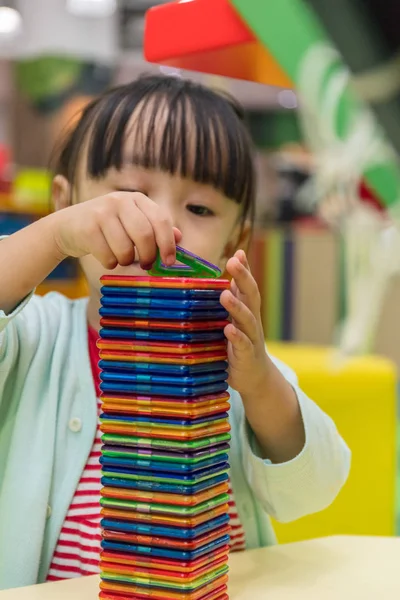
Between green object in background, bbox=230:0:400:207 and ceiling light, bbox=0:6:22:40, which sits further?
ceiling light, bbox=0:6:22:40

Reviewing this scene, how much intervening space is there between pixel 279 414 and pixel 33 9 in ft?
14.3

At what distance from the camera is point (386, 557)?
0.55 metres

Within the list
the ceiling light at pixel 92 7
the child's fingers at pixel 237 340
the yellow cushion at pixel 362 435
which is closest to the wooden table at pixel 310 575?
the child's fingers at pixel 237 340

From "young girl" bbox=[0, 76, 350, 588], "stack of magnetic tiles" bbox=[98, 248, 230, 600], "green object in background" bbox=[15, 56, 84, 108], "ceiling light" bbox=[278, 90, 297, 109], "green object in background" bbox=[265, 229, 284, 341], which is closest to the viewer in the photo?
"stack of magnetic tiles" bbox=[98, 248, 230, 600]

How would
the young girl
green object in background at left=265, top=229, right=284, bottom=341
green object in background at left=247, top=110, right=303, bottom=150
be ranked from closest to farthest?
the young girl
green object in background at left=265, top=229, right=284, bottom=341
green object in background at left=247, top=110, right=303, bottom=150

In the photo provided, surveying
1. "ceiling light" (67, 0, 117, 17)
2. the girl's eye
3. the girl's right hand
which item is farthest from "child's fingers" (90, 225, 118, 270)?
"ceiling light" (67, 0, 117, 17)

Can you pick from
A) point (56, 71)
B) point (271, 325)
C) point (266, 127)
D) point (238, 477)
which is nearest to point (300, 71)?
point (238, 477)

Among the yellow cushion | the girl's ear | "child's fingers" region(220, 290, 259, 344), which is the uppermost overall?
the girl's ear

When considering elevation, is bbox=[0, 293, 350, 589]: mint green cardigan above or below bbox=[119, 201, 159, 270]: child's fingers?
below

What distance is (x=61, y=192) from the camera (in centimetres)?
78

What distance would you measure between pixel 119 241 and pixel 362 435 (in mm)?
819

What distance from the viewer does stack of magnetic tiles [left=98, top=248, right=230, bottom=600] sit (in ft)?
1.35

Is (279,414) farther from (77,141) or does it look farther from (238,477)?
(77,141)

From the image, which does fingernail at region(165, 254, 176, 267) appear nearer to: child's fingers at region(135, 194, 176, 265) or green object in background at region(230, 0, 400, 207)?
child's fingers at region(135, 194, 176, 265)
